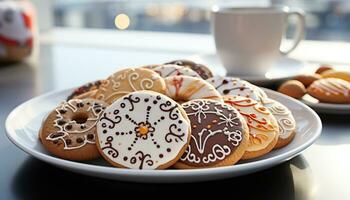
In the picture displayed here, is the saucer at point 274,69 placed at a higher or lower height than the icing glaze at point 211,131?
lower

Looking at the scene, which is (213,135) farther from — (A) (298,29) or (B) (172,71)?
(A) (298,29)

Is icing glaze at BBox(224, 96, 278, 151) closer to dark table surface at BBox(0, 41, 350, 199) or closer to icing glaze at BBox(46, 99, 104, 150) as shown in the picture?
dark table surface at BBox(0, 41, 350, 199)

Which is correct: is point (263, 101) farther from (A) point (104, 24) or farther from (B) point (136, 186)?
(A) point (104, 24)

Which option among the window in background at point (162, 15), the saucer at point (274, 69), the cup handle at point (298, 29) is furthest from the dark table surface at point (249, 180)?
the window in background at point (162, 15)

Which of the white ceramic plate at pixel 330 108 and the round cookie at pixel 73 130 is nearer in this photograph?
the round cookie at pixel 73 130

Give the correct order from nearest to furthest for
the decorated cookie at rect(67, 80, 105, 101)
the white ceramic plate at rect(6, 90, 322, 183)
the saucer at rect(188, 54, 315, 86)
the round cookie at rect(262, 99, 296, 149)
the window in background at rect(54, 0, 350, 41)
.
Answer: the white ceramic plate at rect(6, 90, 322, 183)
the round cookie at rect(262, 99, 296, 149)
the decorated cookie at rect(67, 80, 105, 101)
the saucer at rect(188, 54, 315, 86)
the window in background at rect(54, 0, 350, 41)

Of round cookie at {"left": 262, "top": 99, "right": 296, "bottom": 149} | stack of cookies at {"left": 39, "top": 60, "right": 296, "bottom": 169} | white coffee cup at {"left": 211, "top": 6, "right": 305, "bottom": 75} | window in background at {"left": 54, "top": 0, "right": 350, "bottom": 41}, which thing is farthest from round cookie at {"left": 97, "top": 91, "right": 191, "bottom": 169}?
window in background at {"left": 54, "top": 0, "right": 350, "bottom": 41}

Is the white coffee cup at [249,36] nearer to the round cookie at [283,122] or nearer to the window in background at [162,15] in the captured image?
the round cookie at [283,122]
